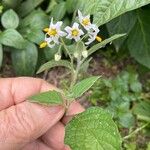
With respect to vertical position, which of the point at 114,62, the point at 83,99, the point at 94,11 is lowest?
the point at 83,99

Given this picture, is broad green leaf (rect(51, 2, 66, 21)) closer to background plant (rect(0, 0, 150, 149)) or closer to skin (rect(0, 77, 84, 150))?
background plant (rect(0, 0, 150, 149))

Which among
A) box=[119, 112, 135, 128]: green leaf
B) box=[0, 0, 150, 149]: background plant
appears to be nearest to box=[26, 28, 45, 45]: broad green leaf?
box=[0, 0, 150, 149]: background plant

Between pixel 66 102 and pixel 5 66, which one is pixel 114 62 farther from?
pixel 66 102

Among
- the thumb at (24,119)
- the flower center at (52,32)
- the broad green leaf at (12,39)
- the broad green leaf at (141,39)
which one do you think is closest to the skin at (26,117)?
the thumb at (24,119)

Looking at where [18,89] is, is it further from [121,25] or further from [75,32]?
[121,25]

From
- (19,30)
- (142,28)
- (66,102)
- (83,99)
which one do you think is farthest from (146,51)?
(66,102)

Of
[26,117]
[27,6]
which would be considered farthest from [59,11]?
[26,117]
